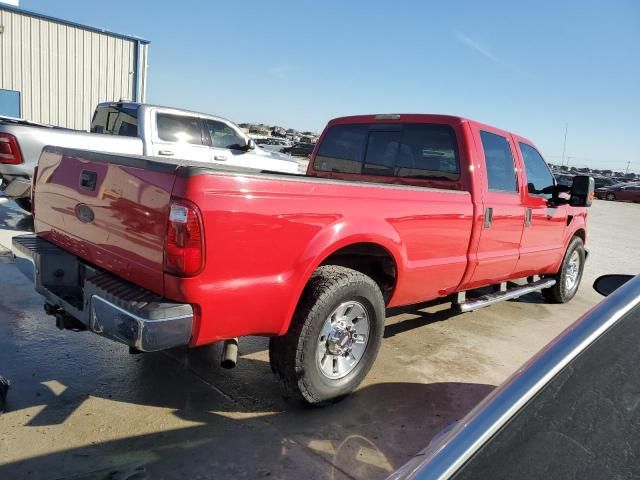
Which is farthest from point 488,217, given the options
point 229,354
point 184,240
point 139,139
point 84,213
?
point 139,139

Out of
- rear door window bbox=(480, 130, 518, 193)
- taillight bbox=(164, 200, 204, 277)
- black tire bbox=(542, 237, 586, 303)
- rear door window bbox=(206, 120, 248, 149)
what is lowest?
black tire bbox=(542, 237, 586, 303)

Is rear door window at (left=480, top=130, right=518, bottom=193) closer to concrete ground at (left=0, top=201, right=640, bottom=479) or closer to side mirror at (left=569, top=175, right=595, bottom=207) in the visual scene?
side mirror at (left=569, top=175, right=595, bottom=207)

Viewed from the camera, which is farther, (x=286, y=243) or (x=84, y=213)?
(x=84, y=213)

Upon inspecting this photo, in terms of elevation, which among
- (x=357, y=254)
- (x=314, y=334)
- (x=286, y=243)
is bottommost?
(x=314, y=334)

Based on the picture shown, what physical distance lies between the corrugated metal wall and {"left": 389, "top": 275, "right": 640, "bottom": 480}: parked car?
17316mm

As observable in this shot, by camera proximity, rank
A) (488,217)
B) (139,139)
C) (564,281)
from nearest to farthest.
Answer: (488,217) → (564,281) → (139,139)

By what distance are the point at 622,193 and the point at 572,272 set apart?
34.4 m

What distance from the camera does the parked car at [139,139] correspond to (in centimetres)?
675

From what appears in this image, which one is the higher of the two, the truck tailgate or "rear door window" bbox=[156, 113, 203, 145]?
"rear door window" bbox=[156, 113, 203, 145]

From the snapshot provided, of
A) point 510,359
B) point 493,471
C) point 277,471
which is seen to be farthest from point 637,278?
point 510,359

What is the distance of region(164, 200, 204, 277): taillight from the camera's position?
2426 mm

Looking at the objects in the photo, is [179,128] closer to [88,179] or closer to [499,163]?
[499,163]

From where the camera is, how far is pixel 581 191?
5.49 metres

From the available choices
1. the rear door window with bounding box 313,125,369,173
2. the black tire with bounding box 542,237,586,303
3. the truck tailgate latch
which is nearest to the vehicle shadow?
the truck tailgate latch
